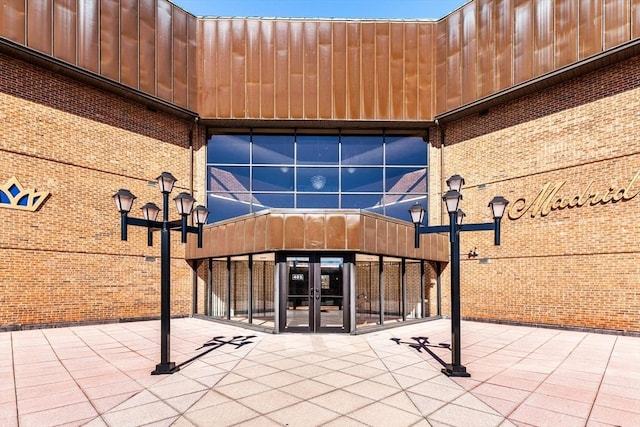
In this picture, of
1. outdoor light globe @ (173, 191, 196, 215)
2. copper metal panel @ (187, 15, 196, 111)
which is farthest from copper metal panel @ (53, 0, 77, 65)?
outdoor light globe @ (173, 191, 196, 215)

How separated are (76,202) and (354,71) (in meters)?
11.6

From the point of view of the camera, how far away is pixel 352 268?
11.0 meters

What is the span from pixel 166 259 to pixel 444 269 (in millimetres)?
11343

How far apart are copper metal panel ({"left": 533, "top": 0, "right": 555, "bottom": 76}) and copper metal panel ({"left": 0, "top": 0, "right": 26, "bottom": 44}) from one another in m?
16.9

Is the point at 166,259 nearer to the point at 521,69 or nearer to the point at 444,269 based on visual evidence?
the point at 444,269

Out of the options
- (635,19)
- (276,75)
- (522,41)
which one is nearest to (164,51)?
(276,75)

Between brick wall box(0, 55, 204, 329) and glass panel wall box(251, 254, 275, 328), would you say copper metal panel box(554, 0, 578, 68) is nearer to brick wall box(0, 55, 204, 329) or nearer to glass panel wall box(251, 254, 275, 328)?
glass panel wall box(251, 254, 275, 328)

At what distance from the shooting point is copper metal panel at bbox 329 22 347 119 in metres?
14.8

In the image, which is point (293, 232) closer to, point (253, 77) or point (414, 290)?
point (414, 290)

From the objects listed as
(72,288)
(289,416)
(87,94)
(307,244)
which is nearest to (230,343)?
(307,244)

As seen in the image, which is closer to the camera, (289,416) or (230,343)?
(289,416)

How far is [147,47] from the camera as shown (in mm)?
13586

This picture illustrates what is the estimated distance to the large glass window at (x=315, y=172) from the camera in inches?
601

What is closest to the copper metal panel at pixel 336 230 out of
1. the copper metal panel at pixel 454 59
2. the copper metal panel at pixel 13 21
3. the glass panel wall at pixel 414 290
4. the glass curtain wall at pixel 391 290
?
the glass curtain wall at pixel 391 290
